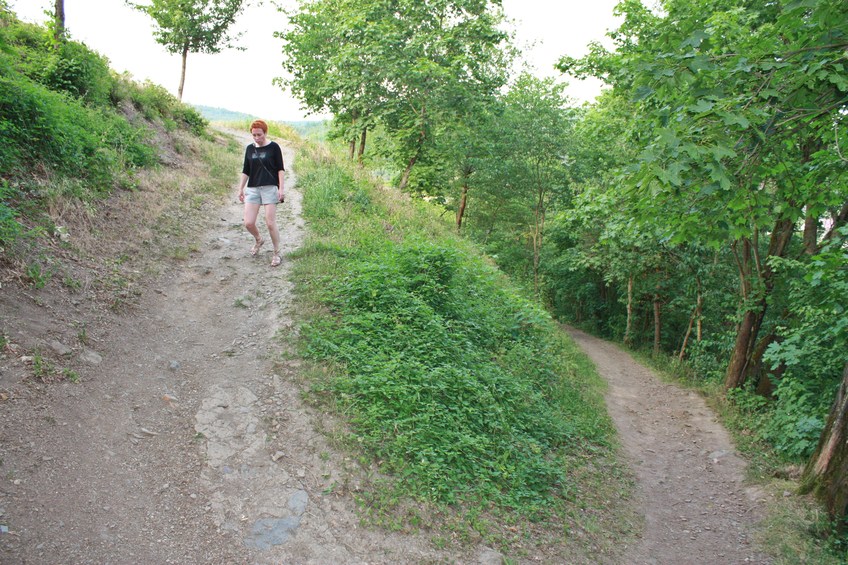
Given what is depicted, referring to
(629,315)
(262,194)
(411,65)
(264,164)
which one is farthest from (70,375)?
(629,315)

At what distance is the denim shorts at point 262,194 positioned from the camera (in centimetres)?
768

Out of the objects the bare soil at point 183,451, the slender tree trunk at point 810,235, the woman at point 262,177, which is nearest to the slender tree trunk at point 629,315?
the slender tree trunk at point 810,235

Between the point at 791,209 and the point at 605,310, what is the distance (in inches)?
874

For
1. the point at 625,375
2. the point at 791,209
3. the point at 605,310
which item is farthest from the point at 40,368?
the point at 605,310

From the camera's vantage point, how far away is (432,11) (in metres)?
15.2

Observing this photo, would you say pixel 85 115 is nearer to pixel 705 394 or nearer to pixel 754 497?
pixel 754 497

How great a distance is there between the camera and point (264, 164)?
24.9 ft

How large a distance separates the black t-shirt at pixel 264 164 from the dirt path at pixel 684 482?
682 cm

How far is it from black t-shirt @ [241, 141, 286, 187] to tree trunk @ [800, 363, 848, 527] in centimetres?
840

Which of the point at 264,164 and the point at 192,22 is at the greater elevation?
the point at 192,22

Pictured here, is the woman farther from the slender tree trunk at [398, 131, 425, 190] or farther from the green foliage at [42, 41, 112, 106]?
the slender tree trunk at [398, 131, 425, 190]

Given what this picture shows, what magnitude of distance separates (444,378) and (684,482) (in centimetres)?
453

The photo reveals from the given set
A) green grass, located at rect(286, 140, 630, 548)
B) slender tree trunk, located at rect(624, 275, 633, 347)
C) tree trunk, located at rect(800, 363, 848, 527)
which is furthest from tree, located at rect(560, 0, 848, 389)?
slender tree trunk, located at rect(624, 275, 633, 347)

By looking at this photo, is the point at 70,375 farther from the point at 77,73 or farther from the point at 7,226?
the point at 77,73
